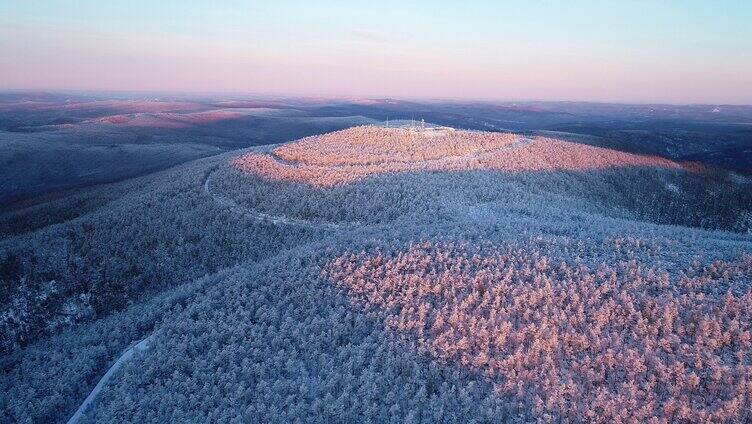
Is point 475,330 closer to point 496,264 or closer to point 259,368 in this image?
point 496,264

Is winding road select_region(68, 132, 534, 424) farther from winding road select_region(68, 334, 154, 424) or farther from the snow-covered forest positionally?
the snow-covered forest

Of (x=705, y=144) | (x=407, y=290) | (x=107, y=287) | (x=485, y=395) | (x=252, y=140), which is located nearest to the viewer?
(x=485, y=395)

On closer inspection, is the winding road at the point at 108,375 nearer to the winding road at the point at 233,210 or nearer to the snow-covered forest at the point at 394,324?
the winding road at the point at 233,210

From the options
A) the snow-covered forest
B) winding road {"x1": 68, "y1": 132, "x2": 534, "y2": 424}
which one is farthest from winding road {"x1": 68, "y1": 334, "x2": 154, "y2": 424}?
the snow-covered forest

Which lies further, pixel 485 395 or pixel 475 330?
pixel 475 330

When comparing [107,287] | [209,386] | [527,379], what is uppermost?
[527,379]

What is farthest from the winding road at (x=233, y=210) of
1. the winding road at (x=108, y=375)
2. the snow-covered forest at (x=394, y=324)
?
the snow-covered forest at (x=394, y=324)

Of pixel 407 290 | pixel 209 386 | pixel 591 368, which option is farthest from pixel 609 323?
pixel 209 386

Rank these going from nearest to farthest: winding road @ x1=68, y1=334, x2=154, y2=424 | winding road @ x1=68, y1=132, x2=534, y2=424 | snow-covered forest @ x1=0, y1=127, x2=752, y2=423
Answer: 1. snow-covered forest @ x1=0, y1=127, x2=752, y2=423
2. winding road @ x1=68, y1=334, x2=154, y2=424
3. winding road @ x1=68, y1=132, x2=534, y2=424

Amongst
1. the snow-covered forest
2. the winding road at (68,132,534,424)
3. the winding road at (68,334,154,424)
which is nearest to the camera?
the snow-covered forest
